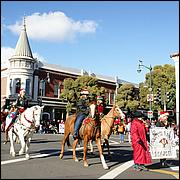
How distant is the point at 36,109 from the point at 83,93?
191 centimetres

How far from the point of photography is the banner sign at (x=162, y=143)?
9.87 meters

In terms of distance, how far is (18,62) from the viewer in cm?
4556

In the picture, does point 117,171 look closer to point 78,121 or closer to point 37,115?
point 78,121

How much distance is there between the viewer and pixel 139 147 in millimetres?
9125

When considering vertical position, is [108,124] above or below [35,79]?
below

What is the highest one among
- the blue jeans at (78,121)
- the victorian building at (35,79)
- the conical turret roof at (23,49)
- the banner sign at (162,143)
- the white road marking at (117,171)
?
the conical turret roof at (23,49)

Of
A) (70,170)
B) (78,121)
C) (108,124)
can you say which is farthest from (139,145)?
(108,124)

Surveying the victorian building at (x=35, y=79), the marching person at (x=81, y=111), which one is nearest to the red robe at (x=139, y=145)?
the marching person at (x=81, y=111)

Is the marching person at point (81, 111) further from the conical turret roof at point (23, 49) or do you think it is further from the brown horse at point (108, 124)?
the conical turret roof at point (23, 49)

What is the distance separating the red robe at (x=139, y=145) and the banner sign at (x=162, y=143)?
2.08ft

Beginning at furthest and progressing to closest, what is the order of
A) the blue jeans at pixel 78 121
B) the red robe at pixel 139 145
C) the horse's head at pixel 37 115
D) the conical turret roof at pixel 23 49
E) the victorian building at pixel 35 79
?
the conical turret roof at pixel 23 49 < the victorian building at pixel 35 79 < the horse's head at pixel 37 115 < the blue jeans at pixel 78 121 < the red robe at pixel 139 145

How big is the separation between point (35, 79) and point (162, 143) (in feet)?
129

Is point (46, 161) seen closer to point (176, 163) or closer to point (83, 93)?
point (83, 93)

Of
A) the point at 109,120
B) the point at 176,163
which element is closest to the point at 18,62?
the point at 109,120
